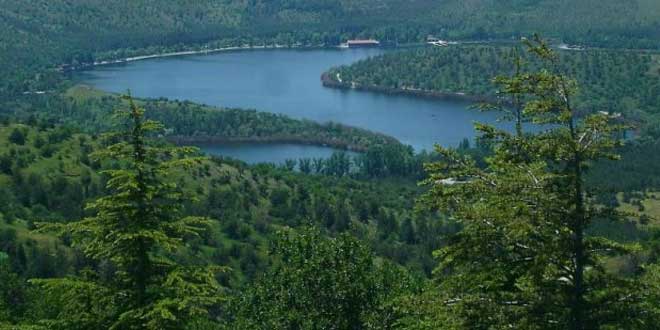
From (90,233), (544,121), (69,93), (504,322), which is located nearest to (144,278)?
(90,233)

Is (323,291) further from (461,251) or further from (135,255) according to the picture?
(461,251)

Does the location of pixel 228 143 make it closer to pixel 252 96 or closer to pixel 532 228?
pixel 252 96

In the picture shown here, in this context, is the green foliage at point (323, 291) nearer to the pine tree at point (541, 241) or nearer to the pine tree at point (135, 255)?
the pine tree at point (135, 255)

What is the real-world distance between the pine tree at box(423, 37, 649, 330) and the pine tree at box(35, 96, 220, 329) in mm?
4387

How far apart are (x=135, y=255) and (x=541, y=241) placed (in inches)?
270

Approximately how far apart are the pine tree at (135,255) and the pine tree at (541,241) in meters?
→ 4.39

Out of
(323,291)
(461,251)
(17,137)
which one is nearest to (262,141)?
(17,137)

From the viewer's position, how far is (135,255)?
14.7m

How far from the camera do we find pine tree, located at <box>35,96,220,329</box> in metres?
14.2

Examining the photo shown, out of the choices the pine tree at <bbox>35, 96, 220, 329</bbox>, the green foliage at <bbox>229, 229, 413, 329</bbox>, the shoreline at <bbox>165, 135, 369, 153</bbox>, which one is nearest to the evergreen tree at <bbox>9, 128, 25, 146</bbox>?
the green foliage at <bbox>229, 229, 413, 329</bbox>

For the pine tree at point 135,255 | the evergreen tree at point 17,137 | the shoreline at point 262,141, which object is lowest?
the shoreline at point 262,141

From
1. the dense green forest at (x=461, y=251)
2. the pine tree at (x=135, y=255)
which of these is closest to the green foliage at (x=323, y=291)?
the dense green forest at (x=461, y=251)

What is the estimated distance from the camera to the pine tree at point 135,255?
14211 mm

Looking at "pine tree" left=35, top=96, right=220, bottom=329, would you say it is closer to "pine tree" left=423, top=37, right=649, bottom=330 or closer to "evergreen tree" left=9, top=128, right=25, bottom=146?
"pine tree" left=423, top=37, right=649, bottom=330
